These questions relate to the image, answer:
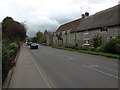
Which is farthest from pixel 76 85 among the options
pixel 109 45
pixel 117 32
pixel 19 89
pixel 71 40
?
pixel 71 40

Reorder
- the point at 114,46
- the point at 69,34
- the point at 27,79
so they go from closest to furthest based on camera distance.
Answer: the point at 27,79 → the point at 114,46 → the point at 69,34

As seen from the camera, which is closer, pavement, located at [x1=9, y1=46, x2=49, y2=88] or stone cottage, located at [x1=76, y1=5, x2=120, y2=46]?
pavement, located at [x1=9, y1=46, x2=49, y2=88]

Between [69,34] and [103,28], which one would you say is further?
[69,34]

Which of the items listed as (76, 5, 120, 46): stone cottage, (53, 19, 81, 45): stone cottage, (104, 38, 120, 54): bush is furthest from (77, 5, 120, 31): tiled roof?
(53, 19, 81, 45): stone cottage

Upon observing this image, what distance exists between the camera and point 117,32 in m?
41.4

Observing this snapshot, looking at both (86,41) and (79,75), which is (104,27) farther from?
(79,75)

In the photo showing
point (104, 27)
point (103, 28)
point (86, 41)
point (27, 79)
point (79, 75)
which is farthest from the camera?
point (86, 41)

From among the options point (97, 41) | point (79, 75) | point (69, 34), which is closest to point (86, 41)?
point (97, 41)

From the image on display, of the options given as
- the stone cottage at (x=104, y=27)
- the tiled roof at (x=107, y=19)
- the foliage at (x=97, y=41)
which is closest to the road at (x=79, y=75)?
the stone cottage at (x=104, y=27)

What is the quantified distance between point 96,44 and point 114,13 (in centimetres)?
701

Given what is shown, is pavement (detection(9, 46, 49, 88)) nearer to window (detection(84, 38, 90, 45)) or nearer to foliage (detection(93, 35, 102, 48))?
foliage (detection(93, 35, 102, 48))

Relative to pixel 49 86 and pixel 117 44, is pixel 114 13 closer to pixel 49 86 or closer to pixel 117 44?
pixel 117 44

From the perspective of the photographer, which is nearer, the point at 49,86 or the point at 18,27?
the point at 49,86

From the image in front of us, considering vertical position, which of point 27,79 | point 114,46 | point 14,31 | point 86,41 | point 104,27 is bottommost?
point 27,79
